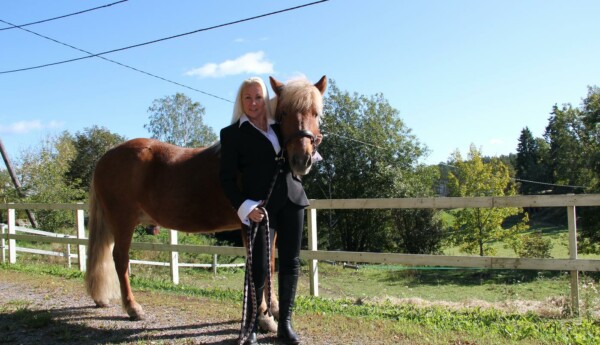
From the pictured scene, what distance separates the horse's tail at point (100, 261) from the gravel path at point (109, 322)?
16 cm

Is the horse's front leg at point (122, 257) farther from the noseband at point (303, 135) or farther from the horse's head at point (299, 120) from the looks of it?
the noseband at point (303, 135)

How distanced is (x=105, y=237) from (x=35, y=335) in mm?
1187

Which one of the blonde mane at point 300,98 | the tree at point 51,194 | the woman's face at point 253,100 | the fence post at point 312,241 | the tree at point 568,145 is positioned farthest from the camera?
the tree at point 568,145

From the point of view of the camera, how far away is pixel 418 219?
2989cm

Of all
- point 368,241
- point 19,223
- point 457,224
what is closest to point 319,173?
point 368,241

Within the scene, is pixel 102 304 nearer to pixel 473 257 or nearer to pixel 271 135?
pixel 271 135

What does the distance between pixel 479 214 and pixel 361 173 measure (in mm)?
8410

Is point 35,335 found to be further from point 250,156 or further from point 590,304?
point 590,304

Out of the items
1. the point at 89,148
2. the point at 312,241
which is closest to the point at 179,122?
the point at 89,148

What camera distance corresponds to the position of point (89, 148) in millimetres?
39531

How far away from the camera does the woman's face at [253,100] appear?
304cm

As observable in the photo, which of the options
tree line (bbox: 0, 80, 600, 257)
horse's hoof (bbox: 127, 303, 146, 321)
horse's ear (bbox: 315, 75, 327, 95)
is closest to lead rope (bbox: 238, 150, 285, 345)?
horse's ear (bbox: 315, 75, 327, 95)

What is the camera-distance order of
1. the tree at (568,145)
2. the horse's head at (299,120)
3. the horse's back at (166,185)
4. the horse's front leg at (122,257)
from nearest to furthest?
1. the horse's head at (299,120)
2. the horse's back at (166,185)
3. the horse's front leg at (122,257)
4. the tree at (568,145)

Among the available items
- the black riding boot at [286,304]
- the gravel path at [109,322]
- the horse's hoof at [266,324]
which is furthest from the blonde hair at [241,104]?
the gravel path at [109,322]
